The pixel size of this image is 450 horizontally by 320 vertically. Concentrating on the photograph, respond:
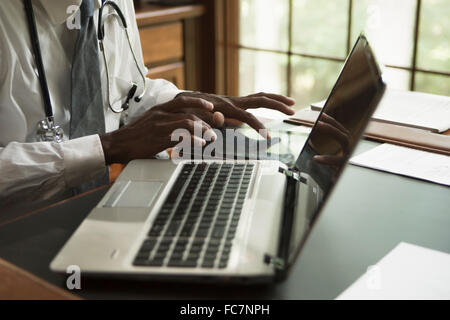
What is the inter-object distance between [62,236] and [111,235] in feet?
0.35

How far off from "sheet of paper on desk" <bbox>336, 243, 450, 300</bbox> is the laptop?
102 millimetres

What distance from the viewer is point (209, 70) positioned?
3217 millimetres

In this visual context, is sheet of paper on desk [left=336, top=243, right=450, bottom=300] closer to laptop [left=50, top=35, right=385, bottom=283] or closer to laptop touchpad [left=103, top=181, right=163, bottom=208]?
laptop [left=50, top=35, right=385, bottom=283]

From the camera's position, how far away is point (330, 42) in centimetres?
280

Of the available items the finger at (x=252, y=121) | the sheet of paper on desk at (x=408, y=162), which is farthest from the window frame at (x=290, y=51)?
the finger at (x=252, y=121)

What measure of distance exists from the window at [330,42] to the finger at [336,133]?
1374 millimetres

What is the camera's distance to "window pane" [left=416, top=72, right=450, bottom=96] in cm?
248

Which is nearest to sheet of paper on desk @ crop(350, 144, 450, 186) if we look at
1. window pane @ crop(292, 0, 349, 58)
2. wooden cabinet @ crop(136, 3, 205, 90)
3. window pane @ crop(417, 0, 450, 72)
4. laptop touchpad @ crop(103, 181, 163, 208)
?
laptop touchpad @ crop(103, 181, 163, 208)

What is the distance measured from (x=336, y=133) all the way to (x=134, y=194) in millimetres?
330

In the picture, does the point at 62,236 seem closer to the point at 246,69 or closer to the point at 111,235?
the point at 111,235

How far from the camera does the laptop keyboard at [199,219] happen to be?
27.4 inches

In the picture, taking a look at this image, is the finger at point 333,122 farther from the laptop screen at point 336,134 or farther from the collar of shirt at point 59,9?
the collar of shirt at point 59,9

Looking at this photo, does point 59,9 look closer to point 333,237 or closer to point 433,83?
point 333,237
